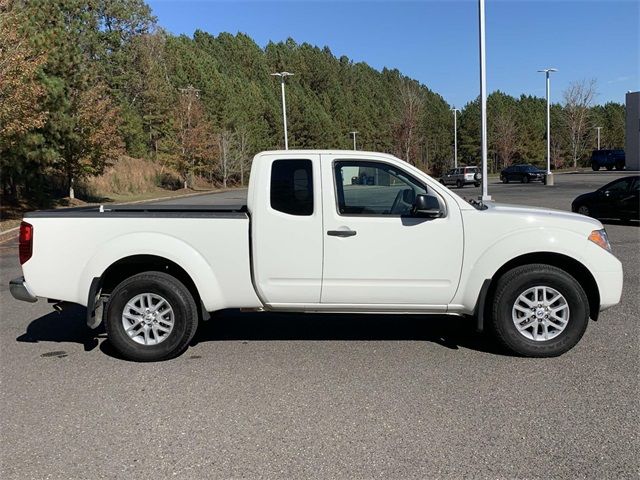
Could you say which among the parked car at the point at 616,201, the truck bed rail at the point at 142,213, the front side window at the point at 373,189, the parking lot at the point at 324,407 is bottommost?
the parking lot at the point at 324,407

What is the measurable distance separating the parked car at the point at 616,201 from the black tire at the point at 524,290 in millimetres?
11170

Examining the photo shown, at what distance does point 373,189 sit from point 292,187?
0.74 m

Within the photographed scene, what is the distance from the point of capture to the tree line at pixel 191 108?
20609 millimetres

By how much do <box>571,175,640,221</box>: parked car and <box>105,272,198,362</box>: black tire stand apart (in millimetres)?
13211

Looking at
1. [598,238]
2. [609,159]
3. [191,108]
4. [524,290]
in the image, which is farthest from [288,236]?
[609,159]

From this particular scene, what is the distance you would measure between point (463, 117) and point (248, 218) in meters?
105

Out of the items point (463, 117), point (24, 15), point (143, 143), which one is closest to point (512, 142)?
point (463, 117)

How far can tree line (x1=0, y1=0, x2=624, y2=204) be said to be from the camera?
67.6 ft

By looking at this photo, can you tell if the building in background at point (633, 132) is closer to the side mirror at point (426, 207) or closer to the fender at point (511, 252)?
the fender at point (511, 252)

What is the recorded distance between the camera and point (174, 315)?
16.9ft

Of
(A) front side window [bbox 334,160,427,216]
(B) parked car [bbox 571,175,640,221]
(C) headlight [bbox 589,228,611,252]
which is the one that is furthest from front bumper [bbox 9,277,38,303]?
(B) parked car [bbox 571,175,640,221]

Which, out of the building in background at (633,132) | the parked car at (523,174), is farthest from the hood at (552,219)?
the building in background at (633,132)

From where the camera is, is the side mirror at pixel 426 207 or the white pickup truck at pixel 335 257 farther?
the white pickup truck at pixel 335 257

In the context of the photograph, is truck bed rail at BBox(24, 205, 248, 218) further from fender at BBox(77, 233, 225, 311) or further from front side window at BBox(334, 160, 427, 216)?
front side window at BBox(334, 160, 427, 216)
